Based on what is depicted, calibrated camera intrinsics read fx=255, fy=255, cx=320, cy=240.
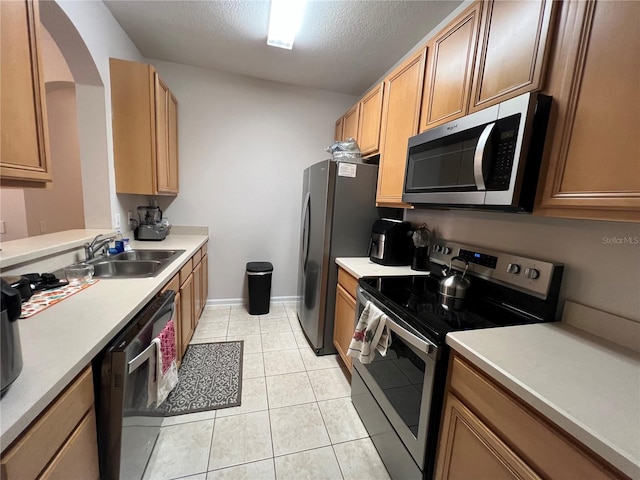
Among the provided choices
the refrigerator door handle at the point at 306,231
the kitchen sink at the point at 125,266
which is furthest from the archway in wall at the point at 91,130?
the refrigerator door handle at the point at 306,231

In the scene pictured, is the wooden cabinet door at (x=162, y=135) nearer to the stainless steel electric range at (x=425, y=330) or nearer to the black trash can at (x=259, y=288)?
the black trash can at (x=259, y=288)

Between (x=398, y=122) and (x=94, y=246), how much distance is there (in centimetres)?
232

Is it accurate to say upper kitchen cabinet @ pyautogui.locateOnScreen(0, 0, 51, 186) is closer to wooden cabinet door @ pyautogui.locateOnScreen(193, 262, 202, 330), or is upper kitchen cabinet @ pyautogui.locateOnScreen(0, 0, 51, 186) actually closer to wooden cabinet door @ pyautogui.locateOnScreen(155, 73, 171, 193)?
wooden cabinet door @ pyautogui.locateOnScreen(155, 73, 171, 193)

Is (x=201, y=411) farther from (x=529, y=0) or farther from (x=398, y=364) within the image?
(x=529, y=0)

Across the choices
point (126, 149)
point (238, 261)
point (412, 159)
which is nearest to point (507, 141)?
point (412, 159)

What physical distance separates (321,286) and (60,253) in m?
1.71

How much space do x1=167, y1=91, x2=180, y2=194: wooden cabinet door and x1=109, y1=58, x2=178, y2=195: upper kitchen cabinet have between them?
0.28 metres

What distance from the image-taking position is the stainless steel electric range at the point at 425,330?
102 cm

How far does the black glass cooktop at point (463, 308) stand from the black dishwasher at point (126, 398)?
42.5 inches

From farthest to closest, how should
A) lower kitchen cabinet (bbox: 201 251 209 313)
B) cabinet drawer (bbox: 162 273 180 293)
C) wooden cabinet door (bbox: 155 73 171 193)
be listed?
1. lower kitchen cabinet (bbox: 201 251 209 313)
2. wooden cabinet door (bbox: 155 73 171 193)
3. cabinet drawer (bbox: 162 273 180 293)

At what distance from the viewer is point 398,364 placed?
1.24m

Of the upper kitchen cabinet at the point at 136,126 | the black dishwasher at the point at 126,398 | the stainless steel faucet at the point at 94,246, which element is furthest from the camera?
the upper kitchen cabinet at the point at 136,126

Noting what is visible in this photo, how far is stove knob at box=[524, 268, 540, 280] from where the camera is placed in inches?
A: 45.0

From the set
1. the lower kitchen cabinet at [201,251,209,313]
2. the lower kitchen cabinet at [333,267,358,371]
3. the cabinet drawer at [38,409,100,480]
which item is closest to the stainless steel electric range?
the lower kitchen cabinet at [333,267,358,371]
